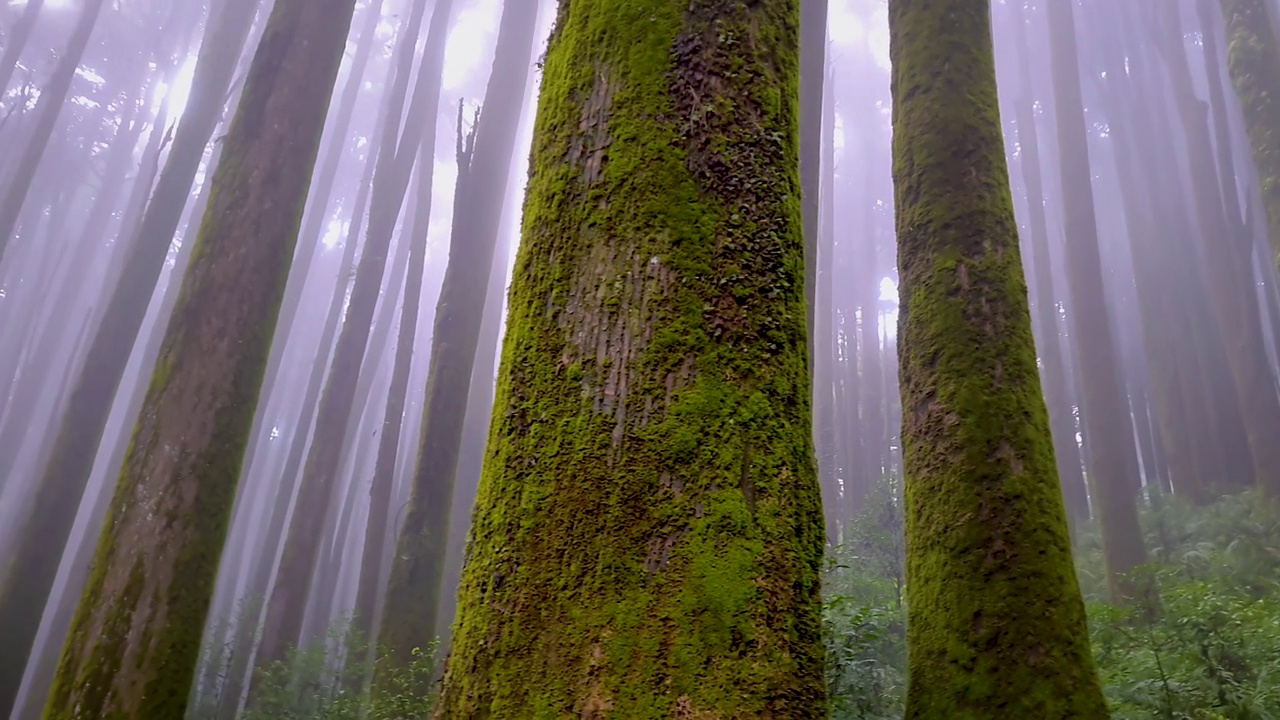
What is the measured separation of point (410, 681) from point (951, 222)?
5.77 m

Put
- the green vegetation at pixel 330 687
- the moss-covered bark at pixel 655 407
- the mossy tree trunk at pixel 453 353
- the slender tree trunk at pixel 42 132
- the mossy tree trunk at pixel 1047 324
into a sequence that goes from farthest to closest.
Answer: the slender tree trunk at pixel 42 132 → the mossy tree trunk at pixel 1047 324 → the mossy tree trunk at pixel 453 353 → the green vegetation at pixel 330 687 → the moss-covered bark at pixel 655 407

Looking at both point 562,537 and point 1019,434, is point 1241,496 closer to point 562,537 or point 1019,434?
point 1019,434

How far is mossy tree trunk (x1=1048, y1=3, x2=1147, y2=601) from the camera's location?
10945 mm

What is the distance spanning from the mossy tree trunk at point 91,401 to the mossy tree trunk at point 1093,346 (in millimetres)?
11109

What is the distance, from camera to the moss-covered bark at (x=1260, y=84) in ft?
29.5

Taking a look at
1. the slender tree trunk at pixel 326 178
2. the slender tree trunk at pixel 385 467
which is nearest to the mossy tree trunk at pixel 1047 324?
the slender tree trunk at pixel 385 467

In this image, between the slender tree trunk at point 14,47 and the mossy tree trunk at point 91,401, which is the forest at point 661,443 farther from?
the slender tree trunk at point 14,47

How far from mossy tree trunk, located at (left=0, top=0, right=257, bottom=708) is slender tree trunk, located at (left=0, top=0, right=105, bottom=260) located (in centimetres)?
980

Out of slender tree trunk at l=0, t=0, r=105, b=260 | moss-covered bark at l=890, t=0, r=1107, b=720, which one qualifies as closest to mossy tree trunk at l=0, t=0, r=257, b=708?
moss-covered bark at l=890, t=0, r=1107, b=720

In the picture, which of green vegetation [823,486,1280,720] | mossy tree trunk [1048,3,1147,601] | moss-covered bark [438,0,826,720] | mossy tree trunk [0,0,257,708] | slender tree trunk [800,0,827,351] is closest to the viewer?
moss-covered bark [438,0,826,720]

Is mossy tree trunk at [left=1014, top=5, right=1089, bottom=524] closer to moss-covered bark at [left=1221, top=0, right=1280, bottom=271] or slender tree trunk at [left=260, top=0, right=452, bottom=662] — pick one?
moss-covered bark at [left=1221, top=0, right=1280, bottom=271]

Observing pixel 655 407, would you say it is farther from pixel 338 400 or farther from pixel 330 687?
pixel 338 400

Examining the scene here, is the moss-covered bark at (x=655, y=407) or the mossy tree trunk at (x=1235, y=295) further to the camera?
the mossy tree trunk at (x=1235, y=295)

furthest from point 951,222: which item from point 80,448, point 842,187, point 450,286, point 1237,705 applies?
point 842,187
